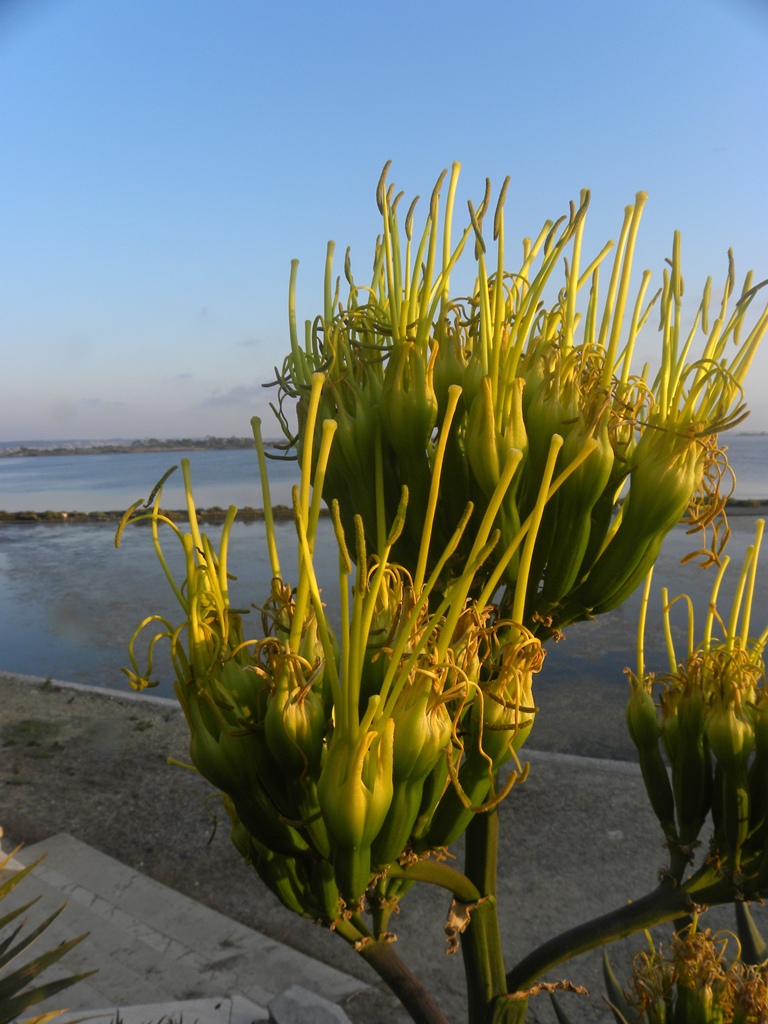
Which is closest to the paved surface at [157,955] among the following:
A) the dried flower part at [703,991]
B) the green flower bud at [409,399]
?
the dried flower part at [703,991]

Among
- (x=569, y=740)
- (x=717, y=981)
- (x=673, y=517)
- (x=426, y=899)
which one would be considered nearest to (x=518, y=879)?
(x=426, y=899)

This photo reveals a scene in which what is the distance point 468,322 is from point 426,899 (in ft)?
12.3

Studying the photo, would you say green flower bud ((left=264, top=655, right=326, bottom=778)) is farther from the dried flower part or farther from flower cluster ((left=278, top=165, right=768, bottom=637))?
the dried flower part

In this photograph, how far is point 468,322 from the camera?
52.9 inches

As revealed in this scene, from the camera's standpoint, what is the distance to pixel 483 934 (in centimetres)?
155

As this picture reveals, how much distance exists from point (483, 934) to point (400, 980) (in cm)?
20

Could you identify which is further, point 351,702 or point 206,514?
point 206,514

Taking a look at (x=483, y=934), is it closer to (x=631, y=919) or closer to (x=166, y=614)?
(x=631, y=919)

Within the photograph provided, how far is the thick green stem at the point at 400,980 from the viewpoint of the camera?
145cm

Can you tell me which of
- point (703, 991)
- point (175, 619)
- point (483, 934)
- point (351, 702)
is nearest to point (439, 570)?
point (351, 702)

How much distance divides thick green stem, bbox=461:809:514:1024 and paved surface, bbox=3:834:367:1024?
1.65 meters

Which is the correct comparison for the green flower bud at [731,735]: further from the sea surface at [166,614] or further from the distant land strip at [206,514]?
the distant land strip at [206,514]

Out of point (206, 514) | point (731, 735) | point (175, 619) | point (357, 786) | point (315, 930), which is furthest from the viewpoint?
point (206, 514)

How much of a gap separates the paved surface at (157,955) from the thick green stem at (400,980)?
1.53 meters
